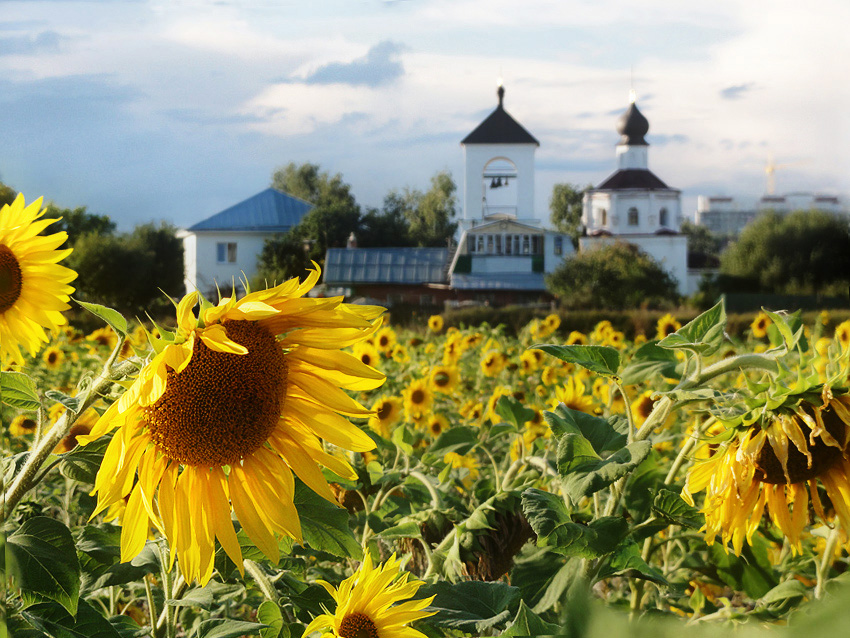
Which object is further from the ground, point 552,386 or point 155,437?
point 155,437

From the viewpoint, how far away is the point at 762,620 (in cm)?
59

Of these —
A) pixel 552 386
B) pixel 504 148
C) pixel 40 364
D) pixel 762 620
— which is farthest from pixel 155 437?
pixel 504 148

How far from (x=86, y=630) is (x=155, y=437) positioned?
3.8 inches

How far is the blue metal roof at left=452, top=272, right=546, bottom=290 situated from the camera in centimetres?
1514

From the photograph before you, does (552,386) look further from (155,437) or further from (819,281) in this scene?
(819,281)

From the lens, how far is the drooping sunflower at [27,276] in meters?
0.52

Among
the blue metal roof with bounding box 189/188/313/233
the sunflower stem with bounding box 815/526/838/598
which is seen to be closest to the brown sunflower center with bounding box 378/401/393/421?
the sunflower stem with bounding box 815/526/838/598

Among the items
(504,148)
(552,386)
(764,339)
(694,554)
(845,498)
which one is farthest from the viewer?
(504,148)

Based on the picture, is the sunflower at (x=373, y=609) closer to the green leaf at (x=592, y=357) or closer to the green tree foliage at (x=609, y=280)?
the green leaf at (x=592, y=357)

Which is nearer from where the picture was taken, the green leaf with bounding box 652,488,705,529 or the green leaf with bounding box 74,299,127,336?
the green leaf with bounding box 74,299,127,336

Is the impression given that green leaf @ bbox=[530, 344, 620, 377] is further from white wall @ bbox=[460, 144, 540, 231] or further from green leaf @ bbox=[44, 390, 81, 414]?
white wall @ bbox=[460, 144, 540, 231]

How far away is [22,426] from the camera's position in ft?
4.08

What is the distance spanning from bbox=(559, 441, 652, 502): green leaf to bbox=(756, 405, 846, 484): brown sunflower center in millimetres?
60

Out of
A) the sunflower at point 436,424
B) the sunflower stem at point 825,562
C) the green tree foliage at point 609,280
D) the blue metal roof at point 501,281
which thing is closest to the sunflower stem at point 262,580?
the sunflower stem at point 825,562
